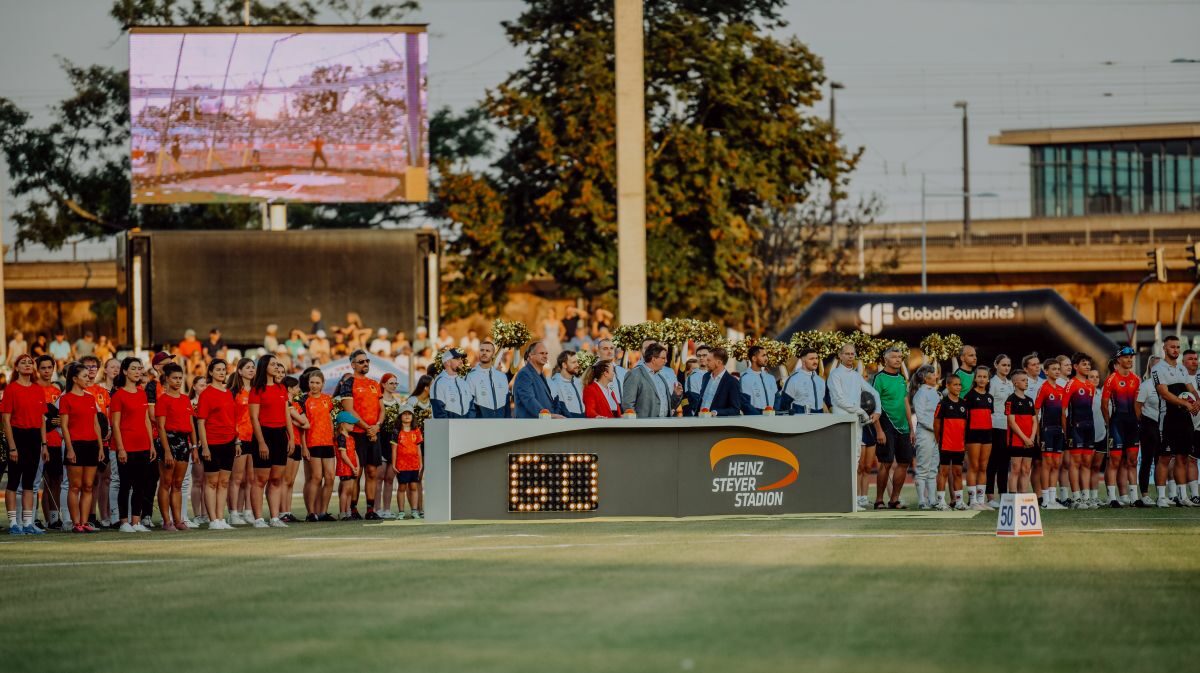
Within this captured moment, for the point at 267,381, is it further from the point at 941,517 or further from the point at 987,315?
the point at 987,315

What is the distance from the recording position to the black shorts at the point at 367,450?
20312mm

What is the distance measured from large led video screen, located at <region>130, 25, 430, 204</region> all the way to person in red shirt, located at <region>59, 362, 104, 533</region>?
21168 millimetres

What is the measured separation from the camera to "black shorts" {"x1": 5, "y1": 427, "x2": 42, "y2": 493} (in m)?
18.1

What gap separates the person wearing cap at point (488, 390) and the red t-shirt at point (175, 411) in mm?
2914

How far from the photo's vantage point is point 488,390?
19109mm

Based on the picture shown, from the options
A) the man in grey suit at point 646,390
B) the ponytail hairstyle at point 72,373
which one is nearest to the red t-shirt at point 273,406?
the ponytail hairstyle at point 72,373

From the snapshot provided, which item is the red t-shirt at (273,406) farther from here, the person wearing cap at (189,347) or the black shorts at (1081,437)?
the person wearing cap at (189,347)

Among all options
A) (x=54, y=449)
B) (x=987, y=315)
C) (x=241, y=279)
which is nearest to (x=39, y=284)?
(x=241, y=279)

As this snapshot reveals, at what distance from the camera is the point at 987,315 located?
3666 centimetres

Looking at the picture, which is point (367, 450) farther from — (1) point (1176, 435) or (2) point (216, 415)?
A: (1) point (1176, 435)

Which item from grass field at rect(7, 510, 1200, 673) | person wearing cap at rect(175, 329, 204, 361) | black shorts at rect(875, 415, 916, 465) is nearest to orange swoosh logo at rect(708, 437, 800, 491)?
black shorts at rect(875, 415, 916, 465)

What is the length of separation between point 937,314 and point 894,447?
16178 mm

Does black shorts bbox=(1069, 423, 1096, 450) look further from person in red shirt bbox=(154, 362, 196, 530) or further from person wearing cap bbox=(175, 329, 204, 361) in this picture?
person wearing cap bbox=(175, 329, 204, 361)

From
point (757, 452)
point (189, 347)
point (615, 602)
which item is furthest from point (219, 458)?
point (189, 347)
